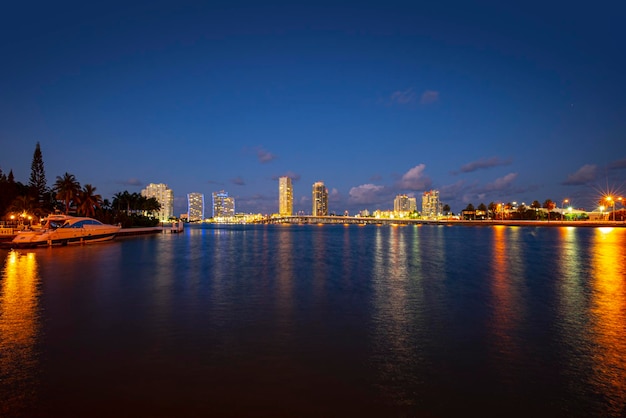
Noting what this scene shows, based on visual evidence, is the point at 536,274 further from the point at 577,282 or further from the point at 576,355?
the point at 576,355

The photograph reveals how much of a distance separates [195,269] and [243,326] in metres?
18.1

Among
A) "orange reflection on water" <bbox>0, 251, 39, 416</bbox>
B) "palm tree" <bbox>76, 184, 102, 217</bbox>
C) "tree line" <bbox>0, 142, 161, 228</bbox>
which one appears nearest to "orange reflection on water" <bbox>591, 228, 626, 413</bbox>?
"orange reflection on water" <bbox>0, 251, 39, 416</bbox>

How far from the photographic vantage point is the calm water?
25.4 feet

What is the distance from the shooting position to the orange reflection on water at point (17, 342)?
308 inches

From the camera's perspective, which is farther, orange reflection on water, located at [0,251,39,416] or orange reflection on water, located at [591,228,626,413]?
orange reflection on water, located at [591,228,626,413]

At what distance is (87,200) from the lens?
85.3m

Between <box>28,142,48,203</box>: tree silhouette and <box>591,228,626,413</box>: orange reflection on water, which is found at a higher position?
<box>28,142,48,203</box>: tree silhouette

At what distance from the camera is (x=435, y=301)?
58.8 feet

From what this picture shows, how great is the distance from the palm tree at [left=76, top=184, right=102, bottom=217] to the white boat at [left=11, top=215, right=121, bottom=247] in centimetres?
2820

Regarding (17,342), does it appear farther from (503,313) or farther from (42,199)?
(42,199)

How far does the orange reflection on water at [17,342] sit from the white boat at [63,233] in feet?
86.0

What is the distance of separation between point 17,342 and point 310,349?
26.0 ft

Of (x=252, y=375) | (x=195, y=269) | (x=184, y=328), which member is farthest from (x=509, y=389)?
(x=195, y=269)

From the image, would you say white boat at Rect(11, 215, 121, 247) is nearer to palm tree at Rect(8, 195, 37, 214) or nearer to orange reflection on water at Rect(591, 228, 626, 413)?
palm tree at Rect(8, 195, 37, 214)
